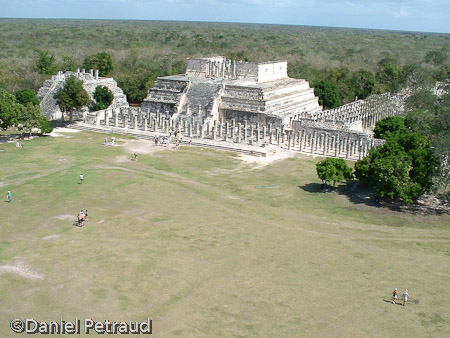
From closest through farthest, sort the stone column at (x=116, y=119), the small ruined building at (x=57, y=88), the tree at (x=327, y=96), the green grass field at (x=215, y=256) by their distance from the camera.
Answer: the green grass field at (x=215, y=256)
the stone column at (x=116, y=119)
the small ruined building at (x=57, y=88)
the tree at (x=327, y=96)

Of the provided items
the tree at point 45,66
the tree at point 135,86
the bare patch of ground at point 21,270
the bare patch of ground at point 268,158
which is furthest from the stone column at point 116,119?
the bare patch of ground at point 21,270

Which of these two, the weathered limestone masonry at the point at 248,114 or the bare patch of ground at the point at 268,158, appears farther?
the weathered limestone masonry at the point at 248,114

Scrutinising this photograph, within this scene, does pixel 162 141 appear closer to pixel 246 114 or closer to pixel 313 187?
pixel 246 114

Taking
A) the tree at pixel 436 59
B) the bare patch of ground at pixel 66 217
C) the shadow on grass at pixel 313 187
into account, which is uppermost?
the tree at pixel 436 59

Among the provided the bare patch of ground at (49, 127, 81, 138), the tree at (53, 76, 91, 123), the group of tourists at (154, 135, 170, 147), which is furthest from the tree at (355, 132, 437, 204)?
the tree at (53, 76, 91, 123)

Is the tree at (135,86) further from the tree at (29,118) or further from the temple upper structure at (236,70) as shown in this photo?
the tree at (29,118)

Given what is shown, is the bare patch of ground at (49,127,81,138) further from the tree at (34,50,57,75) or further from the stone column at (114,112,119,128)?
the tree at (34,50,57,75)

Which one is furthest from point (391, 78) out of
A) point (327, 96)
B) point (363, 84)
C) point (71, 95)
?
point (71, 95)
